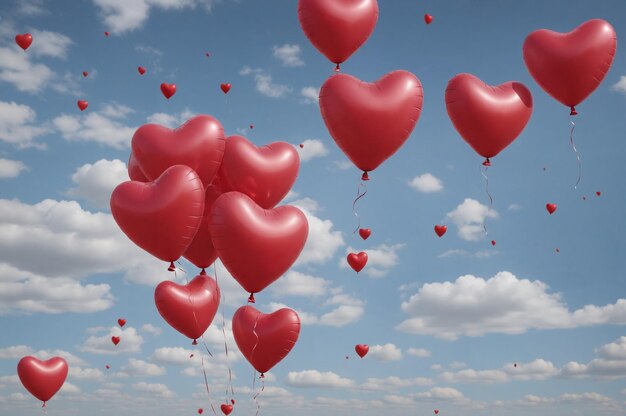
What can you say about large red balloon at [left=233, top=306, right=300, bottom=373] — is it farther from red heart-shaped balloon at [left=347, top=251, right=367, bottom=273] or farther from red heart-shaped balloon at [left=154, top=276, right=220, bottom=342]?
red heart-shaped balloon at [left=347, top=251, right=367, bottom=273]

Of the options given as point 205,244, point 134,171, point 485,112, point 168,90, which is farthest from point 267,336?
point 168,90

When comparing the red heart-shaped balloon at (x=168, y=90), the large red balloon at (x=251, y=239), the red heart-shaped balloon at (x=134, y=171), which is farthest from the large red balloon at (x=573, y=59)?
the red heart-shaped balloon at (x=168, y=90)

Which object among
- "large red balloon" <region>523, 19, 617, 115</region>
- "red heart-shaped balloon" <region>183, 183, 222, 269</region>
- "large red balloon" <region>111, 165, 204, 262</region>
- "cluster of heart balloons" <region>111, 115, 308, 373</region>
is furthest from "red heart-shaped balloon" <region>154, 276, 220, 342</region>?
"large red balloon" <region>523, 19, 617, 115</region>

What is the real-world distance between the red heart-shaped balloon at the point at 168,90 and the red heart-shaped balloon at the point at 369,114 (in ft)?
13.5

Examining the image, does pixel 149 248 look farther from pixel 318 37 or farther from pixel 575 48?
pixel 575 48

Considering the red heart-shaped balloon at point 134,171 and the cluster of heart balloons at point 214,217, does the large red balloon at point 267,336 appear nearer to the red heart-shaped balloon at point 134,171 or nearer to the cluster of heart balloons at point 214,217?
the cluster of heart balloons at point 214,217

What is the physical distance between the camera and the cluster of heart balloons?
8.97 meters

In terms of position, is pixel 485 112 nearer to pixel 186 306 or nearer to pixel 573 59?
pixel 573 59

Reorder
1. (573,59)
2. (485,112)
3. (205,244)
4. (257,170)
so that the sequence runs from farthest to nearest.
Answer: (205,244)
(257,170)
(573,59)
(485,112)

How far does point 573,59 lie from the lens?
9.45 meters

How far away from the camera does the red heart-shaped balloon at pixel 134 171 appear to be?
10.5m

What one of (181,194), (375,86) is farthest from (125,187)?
(375,86)

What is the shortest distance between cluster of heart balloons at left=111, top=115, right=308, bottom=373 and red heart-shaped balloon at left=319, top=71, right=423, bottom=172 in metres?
1.22

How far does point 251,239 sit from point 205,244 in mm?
1690
